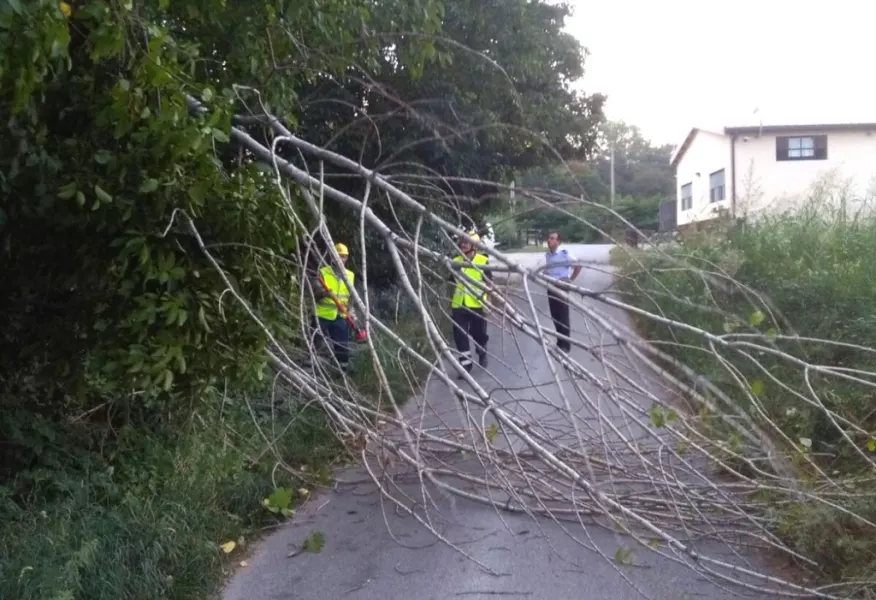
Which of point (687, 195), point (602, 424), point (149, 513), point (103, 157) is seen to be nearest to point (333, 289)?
point (103, 157)

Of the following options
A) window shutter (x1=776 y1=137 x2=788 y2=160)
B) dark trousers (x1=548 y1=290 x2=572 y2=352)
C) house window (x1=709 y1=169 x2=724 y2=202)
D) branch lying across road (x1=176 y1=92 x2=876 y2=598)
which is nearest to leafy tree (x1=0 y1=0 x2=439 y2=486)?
branch lying across road (x1=176 y1=92 x2=876 y2=598)

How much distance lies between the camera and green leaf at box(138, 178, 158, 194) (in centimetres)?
455

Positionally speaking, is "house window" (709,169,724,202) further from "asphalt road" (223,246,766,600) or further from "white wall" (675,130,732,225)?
"asphalt road" (223,246,766,600)

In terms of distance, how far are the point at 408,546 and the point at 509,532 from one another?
62 centimetres

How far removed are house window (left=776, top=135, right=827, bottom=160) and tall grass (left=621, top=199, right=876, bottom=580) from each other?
17.6 m

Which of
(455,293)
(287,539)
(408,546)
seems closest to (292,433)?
(287,539)

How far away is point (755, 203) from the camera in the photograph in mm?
14516

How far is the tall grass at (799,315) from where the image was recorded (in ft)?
16.6

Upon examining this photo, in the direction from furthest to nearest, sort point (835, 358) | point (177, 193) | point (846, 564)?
point (835, 358)
point (846, 564)
point (177, 193)

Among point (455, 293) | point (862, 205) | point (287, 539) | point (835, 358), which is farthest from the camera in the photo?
point (862, 205)

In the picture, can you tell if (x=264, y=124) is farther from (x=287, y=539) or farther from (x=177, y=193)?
(x=287, y=539)

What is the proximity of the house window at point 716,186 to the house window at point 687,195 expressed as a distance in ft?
3.05

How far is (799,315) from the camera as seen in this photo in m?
8.81

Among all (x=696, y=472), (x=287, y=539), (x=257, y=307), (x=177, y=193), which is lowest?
(x=287, y=539)
